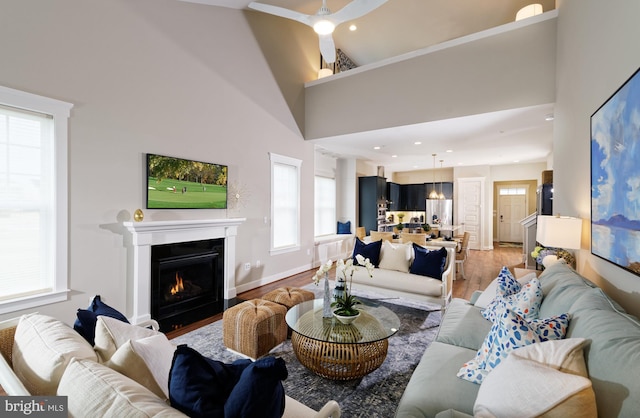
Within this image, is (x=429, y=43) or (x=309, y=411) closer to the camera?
(x=309, y=411)

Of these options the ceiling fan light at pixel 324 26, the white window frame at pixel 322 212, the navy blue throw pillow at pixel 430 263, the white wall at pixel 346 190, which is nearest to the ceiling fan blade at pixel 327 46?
the ceiling fan light at pixel 324 26

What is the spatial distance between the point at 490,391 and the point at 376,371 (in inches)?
60.2

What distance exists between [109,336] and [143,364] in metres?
0.33

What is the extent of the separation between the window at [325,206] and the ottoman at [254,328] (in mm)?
4631

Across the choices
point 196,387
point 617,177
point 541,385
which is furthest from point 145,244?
point 617,177

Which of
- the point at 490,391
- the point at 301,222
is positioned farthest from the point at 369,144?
the point at 490,391

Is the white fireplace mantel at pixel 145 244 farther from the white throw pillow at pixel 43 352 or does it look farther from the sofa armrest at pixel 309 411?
the sofa armrest at pixel 309 411

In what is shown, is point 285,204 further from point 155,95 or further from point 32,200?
point 32,200

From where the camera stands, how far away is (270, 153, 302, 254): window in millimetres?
5539

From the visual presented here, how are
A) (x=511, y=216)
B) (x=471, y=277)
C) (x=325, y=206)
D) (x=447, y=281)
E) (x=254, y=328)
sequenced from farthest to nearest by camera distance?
1. (x=511, y=216)
2. (x=325, y=206)
3. (x=471, y=277)
4. (x=447, y=281)
5. (x=254, y=328)

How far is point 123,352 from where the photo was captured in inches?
47.4

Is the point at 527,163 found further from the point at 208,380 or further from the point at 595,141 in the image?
the point at 208,380

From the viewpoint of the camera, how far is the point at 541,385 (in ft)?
3.34

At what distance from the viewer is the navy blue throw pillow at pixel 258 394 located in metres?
0.87
